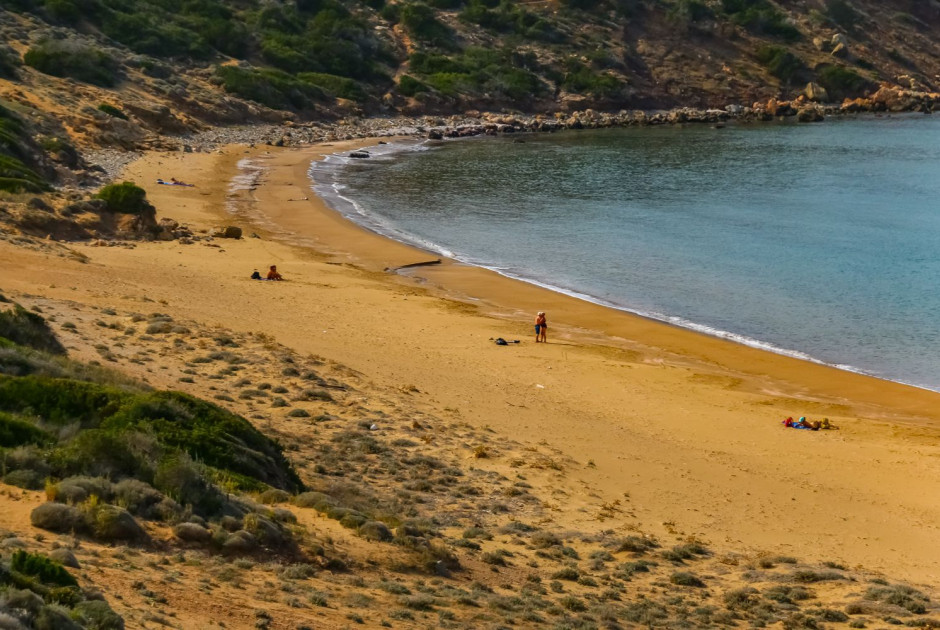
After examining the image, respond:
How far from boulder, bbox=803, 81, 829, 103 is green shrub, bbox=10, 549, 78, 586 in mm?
95268

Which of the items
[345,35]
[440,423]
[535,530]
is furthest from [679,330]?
[345,35]

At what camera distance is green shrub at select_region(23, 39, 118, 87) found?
5994 centimetres

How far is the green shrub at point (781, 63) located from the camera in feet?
317

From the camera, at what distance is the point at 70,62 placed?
61.0m

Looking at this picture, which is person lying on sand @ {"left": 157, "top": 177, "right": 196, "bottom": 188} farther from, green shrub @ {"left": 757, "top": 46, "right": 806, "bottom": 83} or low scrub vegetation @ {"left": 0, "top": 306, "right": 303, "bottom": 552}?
green shrub @ {"left": 757, "top": 46, "right": 806, "bottom": 83}

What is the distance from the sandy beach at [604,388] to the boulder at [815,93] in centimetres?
6850

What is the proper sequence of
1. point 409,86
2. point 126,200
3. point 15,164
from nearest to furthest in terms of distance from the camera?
point 126,200 < point 15,164 < point 409,86

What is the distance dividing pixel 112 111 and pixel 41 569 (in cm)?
5139

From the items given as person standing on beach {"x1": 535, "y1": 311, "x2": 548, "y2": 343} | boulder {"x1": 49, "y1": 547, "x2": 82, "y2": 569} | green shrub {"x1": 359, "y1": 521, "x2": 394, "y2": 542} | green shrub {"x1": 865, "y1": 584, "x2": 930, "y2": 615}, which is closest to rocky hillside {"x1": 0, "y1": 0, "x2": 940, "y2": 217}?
person standing on beach {"x1": 535, "y1": 311, "x2": 548, "y2": 343}

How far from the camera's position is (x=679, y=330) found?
2859 cm

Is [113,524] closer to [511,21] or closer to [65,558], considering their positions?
[65,558]

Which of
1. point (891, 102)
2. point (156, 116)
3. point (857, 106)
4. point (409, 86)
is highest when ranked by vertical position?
point (891, 102)

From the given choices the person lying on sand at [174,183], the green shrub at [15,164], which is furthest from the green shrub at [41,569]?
the person lying on sand at [174,183]

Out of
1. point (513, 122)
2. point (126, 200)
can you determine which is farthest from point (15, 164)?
point (513, 122)
